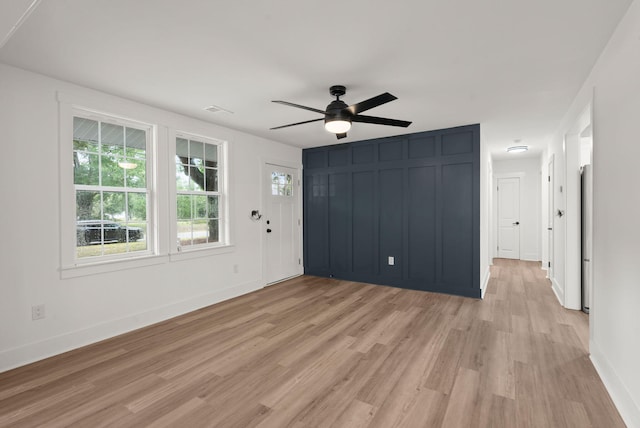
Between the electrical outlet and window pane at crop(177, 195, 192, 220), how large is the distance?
66.0 inches

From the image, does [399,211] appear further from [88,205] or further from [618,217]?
[88,205]

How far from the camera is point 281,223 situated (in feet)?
19.2

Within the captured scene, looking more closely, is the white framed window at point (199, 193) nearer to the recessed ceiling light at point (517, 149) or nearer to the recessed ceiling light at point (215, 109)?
the recessed ceiling light at point (215, 109)

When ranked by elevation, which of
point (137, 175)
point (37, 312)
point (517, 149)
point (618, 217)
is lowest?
point (37, 312)

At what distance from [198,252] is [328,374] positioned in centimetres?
256

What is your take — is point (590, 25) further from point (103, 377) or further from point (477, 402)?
point (103, 377)

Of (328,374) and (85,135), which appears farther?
(85,135)

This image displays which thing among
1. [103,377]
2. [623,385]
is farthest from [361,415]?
[103,377]

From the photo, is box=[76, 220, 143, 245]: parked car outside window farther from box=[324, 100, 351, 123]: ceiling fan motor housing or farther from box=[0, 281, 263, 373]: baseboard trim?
Result: box=[324, 100, 351, 123]: ceiling fan motor housing

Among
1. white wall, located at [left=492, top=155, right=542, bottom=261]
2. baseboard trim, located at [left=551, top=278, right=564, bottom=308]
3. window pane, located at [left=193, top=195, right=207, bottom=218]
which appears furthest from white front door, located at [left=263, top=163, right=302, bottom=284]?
white wall, located at [left=492, top=155, right=542, bottom=261]

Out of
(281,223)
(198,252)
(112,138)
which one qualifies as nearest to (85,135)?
(112,138)

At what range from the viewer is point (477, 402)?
7.08ft

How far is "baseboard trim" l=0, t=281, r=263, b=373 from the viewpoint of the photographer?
2.69 m

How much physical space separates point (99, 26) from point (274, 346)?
2914 mm
